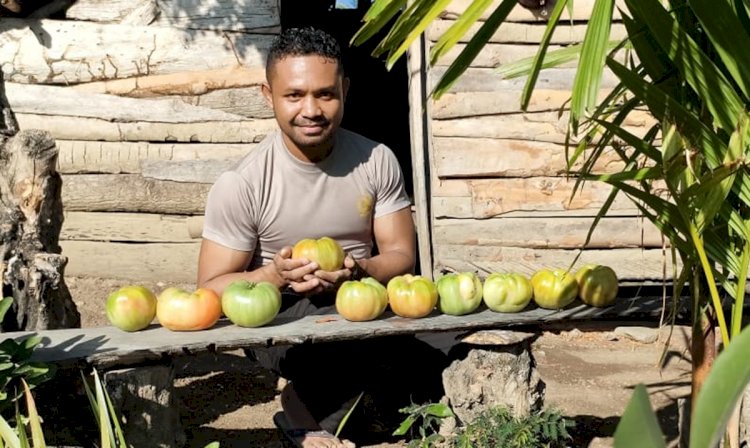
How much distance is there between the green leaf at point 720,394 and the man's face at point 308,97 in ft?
10.1

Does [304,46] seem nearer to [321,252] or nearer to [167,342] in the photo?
[321,252]

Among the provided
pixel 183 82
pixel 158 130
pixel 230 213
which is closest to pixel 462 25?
→ pixel 230 213

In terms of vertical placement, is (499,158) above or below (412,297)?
above

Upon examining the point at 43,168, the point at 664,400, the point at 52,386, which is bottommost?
the point at 664,400

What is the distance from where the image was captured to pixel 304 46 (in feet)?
12.3

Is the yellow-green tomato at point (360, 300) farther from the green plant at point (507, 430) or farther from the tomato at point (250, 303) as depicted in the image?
the green plant at point (507, 430)

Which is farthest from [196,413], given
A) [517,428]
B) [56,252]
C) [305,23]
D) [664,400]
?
[305,23]

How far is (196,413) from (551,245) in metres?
2.85

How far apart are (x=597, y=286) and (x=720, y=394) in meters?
3.05

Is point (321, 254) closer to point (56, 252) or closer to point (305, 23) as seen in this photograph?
point (56, 252)

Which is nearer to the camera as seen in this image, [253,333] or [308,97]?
[253,333]

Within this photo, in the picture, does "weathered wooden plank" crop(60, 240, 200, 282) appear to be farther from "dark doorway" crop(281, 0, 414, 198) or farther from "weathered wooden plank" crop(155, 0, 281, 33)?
"dark doorway" crop(281, 0, 414, 198)

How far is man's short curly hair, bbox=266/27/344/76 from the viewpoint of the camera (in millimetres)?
3762

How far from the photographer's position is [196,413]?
4645 millimetres
